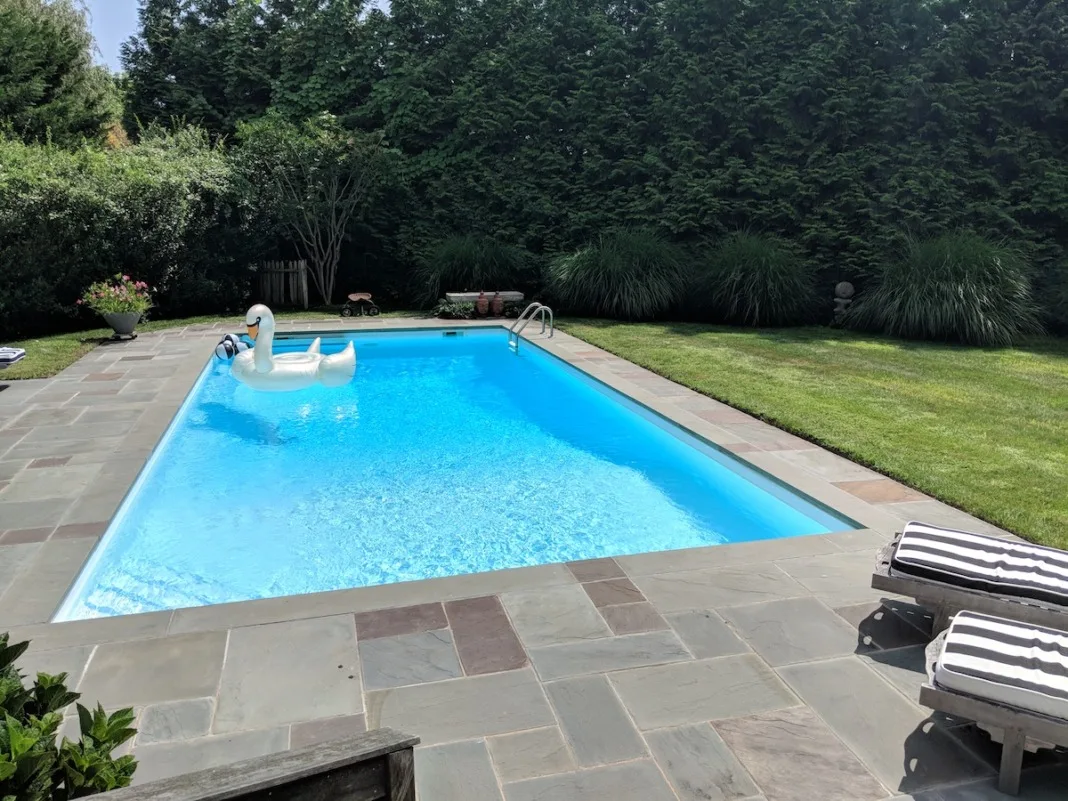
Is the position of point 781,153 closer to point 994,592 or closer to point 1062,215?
point 1062,215

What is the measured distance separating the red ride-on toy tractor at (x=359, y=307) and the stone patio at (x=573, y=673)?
8841 millimetres

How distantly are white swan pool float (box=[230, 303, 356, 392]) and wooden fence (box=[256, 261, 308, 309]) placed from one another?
6.10 meters

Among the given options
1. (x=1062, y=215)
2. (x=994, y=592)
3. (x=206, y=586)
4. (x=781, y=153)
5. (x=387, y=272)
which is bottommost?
(x=206, y=586)

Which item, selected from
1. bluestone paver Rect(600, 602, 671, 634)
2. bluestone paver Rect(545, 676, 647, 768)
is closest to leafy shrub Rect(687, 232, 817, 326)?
bluestone paver Rect(600, 602, 671, 634)

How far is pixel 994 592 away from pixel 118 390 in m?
7.09

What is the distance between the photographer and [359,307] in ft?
42.2

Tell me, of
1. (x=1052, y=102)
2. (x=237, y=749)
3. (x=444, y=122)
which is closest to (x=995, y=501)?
(x=237, y=749)

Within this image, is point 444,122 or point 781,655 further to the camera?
point 444,122

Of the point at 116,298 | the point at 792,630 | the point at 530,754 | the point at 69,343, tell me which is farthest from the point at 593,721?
the point at 116,298

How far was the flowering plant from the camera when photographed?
33.2 feet

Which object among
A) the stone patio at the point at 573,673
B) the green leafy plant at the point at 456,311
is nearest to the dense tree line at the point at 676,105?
the green leafy plant at the point at 456,311

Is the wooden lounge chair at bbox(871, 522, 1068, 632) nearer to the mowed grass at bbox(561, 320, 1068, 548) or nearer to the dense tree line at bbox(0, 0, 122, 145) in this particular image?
the mowed grass at bbox(561, 320, 1068, 548)

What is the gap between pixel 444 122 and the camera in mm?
14969

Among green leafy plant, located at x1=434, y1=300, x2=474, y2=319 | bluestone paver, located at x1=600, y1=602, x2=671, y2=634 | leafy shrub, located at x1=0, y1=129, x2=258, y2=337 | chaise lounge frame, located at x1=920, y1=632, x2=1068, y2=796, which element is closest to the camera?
chaise lounge frame, located at x1=920, y1=632, x2=1068, y2=796
